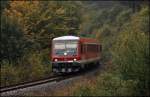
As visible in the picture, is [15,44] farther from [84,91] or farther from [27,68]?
[84,91]

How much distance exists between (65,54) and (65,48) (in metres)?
0.39

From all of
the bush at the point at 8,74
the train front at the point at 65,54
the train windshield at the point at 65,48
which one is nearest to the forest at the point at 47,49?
the bush at the point at 8,74

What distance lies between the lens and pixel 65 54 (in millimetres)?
32938

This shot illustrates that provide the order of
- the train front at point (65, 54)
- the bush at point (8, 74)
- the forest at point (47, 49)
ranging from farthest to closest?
1. the train front at point (65, 54)
2. the bush at point (8, 74)
3. the forest at point (47, 49)

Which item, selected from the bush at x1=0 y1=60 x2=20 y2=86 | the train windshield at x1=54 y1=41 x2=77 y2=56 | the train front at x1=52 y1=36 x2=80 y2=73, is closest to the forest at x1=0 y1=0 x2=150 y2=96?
the bush at x1=0 y1=60 x2=20 y2=86

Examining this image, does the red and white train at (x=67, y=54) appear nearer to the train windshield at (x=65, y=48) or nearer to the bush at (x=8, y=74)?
the train windshield at (x=65, y=48)

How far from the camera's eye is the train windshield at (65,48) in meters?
33.0

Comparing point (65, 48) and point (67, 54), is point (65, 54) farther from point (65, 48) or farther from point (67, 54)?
point (65, 48)

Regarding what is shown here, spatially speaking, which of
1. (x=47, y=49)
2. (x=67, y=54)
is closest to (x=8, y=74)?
(x=67, y=54)

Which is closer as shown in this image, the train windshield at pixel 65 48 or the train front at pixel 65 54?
the train front at pixel 65 54

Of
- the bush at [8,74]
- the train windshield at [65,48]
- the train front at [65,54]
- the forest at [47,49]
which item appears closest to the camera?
the forest at [47,49]

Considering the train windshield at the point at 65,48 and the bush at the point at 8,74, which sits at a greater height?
A: the train windshield at the point at 65,48

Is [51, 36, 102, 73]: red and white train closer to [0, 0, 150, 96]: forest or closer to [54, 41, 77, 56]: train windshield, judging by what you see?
[54, 41, 77, 56]: train windshield

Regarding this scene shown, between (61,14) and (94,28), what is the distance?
38.1 meters
